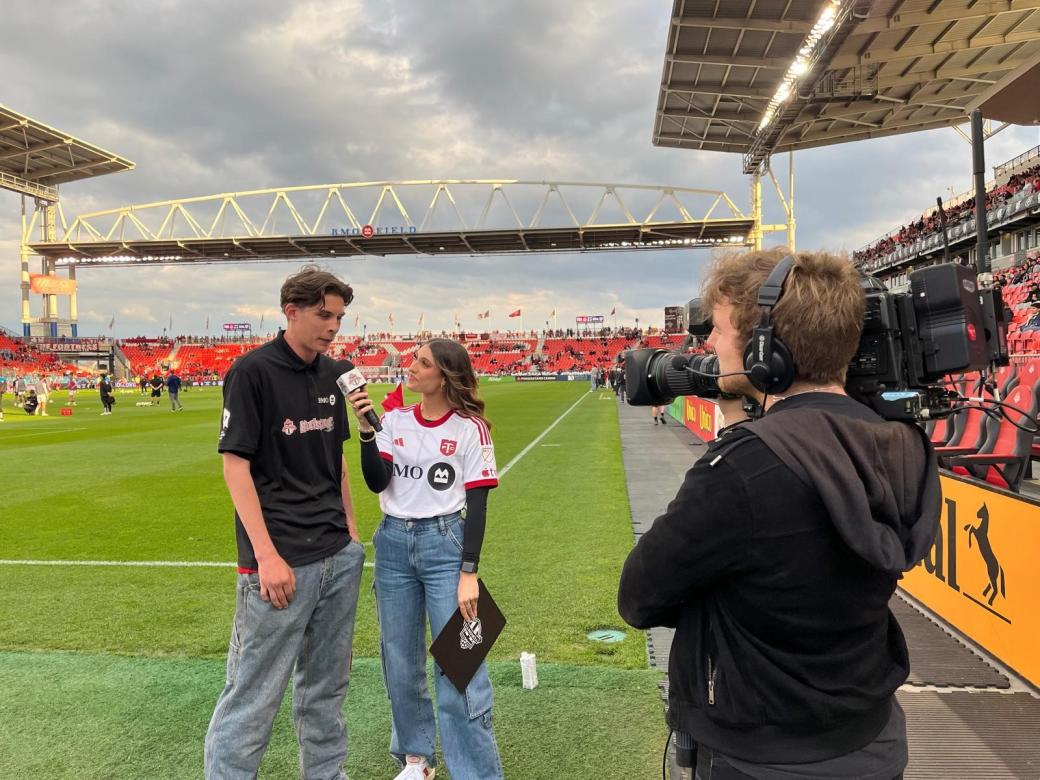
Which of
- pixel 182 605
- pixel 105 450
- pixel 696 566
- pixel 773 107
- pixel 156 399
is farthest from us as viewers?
pixel 156 399

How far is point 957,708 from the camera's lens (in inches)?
125

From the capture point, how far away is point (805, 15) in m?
21.9

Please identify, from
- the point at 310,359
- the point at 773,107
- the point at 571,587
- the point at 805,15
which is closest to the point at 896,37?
the point at 805,15

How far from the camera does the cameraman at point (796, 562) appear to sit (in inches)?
45.1

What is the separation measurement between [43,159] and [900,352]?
63.5 metres

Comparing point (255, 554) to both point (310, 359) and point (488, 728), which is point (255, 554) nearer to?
point (310, 359)

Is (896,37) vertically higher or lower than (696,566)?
higher

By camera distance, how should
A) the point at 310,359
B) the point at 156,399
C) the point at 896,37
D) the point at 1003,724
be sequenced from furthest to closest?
A: the point at 156,399 → the point at 896,37 → the point at 1003,724 → the point at 310,359

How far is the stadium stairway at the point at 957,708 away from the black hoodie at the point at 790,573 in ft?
2.51

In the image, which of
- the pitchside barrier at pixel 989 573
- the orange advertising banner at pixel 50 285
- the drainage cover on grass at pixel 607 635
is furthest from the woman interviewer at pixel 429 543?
the orange advertising banner at pixel 50 285

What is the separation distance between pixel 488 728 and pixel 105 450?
48.8 feet

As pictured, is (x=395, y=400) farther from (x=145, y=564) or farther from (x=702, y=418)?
(x=702, y=418)

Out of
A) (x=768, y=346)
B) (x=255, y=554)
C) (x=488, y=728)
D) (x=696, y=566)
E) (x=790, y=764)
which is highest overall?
(x=768, y=346)

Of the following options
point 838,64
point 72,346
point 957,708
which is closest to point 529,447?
point 957,708
